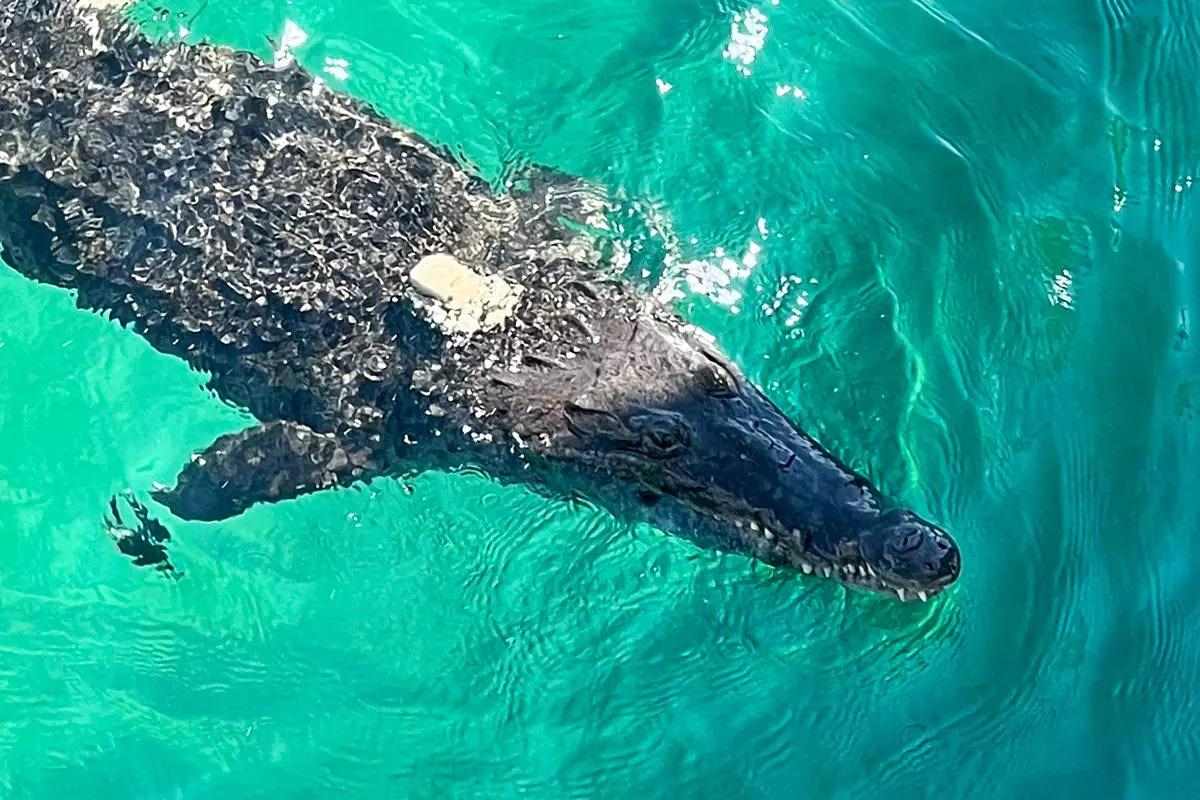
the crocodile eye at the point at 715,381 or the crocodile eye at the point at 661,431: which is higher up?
the crocodile eye at the point at 715,381

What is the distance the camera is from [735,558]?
606 cm

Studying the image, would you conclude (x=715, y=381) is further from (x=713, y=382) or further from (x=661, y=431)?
(x=661, y=431)

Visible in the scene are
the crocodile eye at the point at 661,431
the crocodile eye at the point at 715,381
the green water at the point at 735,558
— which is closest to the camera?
the crocodile eye at the point at 661,431

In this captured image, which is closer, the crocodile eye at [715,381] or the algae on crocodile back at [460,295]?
the crocodile eye at [715,381]

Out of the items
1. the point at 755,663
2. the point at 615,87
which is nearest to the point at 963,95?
the point at 615,87

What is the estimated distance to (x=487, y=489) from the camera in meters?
6.36

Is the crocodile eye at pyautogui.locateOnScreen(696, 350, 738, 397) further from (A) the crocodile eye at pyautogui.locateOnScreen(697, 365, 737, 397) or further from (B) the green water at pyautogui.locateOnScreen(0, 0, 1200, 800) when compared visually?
(B) the green water at pyautogui.locateOnScreen(0, 0, 1200, 800)

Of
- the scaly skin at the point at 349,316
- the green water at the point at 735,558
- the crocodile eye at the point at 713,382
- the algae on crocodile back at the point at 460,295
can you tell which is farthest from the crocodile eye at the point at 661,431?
the algae on crocodile back at the point at 460,295

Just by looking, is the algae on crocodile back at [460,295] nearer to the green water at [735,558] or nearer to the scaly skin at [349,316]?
the scaly skin at [349,316]

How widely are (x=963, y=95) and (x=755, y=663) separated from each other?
378 cm

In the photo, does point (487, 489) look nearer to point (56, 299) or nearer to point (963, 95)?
point (56, 299)

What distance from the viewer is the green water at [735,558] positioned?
19.8ft

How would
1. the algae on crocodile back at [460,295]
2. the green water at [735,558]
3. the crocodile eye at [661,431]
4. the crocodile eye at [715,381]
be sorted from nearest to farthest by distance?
the crocodile eye at [661,431] < the crocodile eye at [715,381] < the algae on crocodile back at [460,295] < the green water at [735,558]

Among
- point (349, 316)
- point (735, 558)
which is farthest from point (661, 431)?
point (349, 316)
